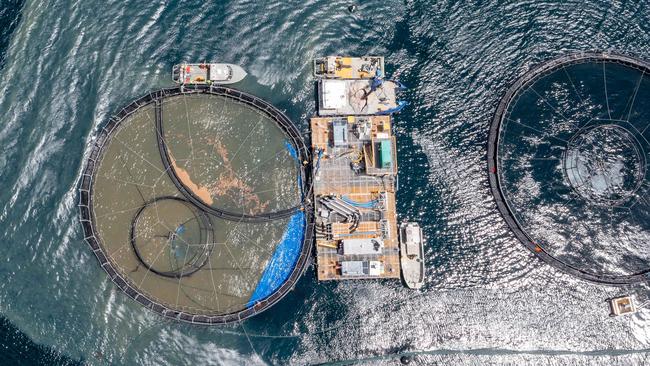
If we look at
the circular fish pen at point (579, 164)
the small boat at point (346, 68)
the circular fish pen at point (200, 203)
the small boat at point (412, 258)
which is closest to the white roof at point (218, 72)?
the circular fish pen at point (200, 203)

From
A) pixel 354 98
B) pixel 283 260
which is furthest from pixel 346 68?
pixel 283 260

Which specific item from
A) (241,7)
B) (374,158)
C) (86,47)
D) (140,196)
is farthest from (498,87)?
(86,47)

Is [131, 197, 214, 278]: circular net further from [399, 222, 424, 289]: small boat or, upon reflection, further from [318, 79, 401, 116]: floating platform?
[399, 222, 424, 289]: small boat

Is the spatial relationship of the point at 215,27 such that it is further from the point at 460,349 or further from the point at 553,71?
the point at 460,349

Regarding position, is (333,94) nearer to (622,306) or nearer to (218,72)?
(218,72)

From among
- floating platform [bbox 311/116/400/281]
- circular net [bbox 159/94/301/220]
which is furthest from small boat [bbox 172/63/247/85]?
floating platform [bbox 311/116/400/281]

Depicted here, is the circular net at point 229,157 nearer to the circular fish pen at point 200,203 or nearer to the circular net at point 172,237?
the circular fish pen at point 200,203
